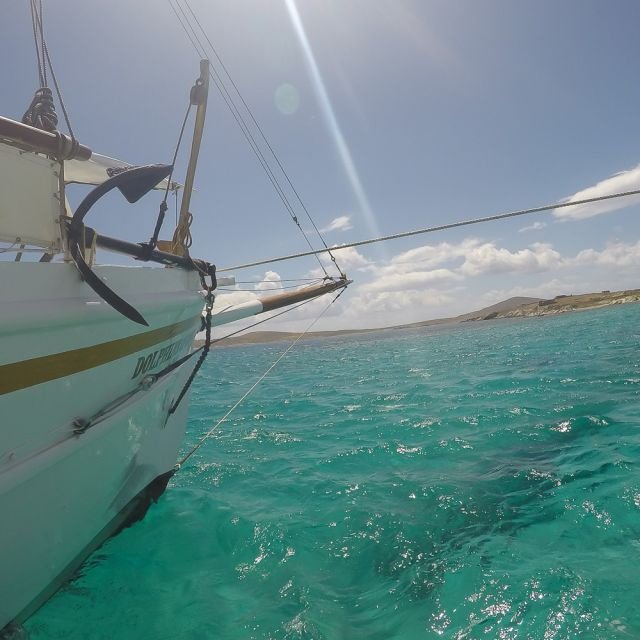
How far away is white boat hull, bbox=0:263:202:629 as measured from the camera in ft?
8.86

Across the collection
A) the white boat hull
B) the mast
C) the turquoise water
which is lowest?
the turquoise water

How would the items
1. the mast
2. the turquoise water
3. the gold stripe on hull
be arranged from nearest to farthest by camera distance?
the gold stripe on hull < the turquoise water < the mast

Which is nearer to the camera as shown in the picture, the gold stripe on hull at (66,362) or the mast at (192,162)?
the gold stripe on hull at (66,362)

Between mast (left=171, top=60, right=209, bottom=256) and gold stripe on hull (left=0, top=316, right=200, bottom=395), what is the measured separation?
6.77 feet

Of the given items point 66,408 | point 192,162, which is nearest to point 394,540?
point 66,408

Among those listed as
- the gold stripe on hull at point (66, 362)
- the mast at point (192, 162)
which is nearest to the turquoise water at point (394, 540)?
the gold stripe on hull at point (66, 362)

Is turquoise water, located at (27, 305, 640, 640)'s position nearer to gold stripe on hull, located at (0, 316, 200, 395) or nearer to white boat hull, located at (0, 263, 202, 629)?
white boat hull, located at (0, 263, 202, 629)

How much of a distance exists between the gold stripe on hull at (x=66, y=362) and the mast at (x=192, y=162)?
2.06 m

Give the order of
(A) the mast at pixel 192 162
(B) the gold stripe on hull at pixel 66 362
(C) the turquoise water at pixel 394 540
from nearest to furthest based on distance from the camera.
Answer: (B) the gold stripe on hull at pixel 66 362
(C) the turquoise water at pixel 394 540
(A) the mast at pixel 192 162

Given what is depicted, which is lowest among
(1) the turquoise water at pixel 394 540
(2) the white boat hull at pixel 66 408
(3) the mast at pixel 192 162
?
(1) the turquoise water at pixel 394 540

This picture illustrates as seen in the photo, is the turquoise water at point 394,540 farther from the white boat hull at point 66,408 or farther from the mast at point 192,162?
the mast at point 192,162

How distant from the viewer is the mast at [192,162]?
20.2ft

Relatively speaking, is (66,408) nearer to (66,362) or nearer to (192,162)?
(66,362)

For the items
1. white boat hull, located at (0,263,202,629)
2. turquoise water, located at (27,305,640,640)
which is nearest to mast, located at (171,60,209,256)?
white boat hull, located at (0,263,202,629)
